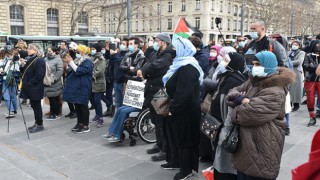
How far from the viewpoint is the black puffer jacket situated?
755 cm

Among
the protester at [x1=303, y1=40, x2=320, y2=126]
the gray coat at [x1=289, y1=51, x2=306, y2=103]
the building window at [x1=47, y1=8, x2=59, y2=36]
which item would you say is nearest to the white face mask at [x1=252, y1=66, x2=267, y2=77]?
the protester at [x1=303, y1=40, x2=320, y2=126]

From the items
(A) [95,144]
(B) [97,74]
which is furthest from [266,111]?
(B) [97,74]

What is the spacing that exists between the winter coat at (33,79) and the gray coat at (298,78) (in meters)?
5.93

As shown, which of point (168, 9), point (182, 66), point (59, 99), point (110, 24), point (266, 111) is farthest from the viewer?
point (110, 24)

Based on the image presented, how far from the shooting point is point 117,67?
308 inches

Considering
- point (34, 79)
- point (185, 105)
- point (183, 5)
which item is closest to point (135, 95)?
point (185, 105)

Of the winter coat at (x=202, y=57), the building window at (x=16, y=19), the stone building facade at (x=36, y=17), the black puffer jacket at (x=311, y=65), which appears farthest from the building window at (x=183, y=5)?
the winter coat at (x=202, y=57)

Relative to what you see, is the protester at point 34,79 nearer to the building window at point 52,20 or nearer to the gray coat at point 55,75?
the gray coat at point 55,75

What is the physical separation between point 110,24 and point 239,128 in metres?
83.0

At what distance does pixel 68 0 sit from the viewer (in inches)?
1624

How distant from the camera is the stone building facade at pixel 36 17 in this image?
39781mm

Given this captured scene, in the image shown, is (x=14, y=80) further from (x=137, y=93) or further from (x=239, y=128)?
(x=239, y=128)

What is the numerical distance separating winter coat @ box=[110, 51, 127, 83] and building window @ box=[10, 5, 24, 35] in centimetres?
3753

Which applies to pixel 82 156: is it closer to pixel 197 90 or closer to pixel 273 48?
pixel 197 90
